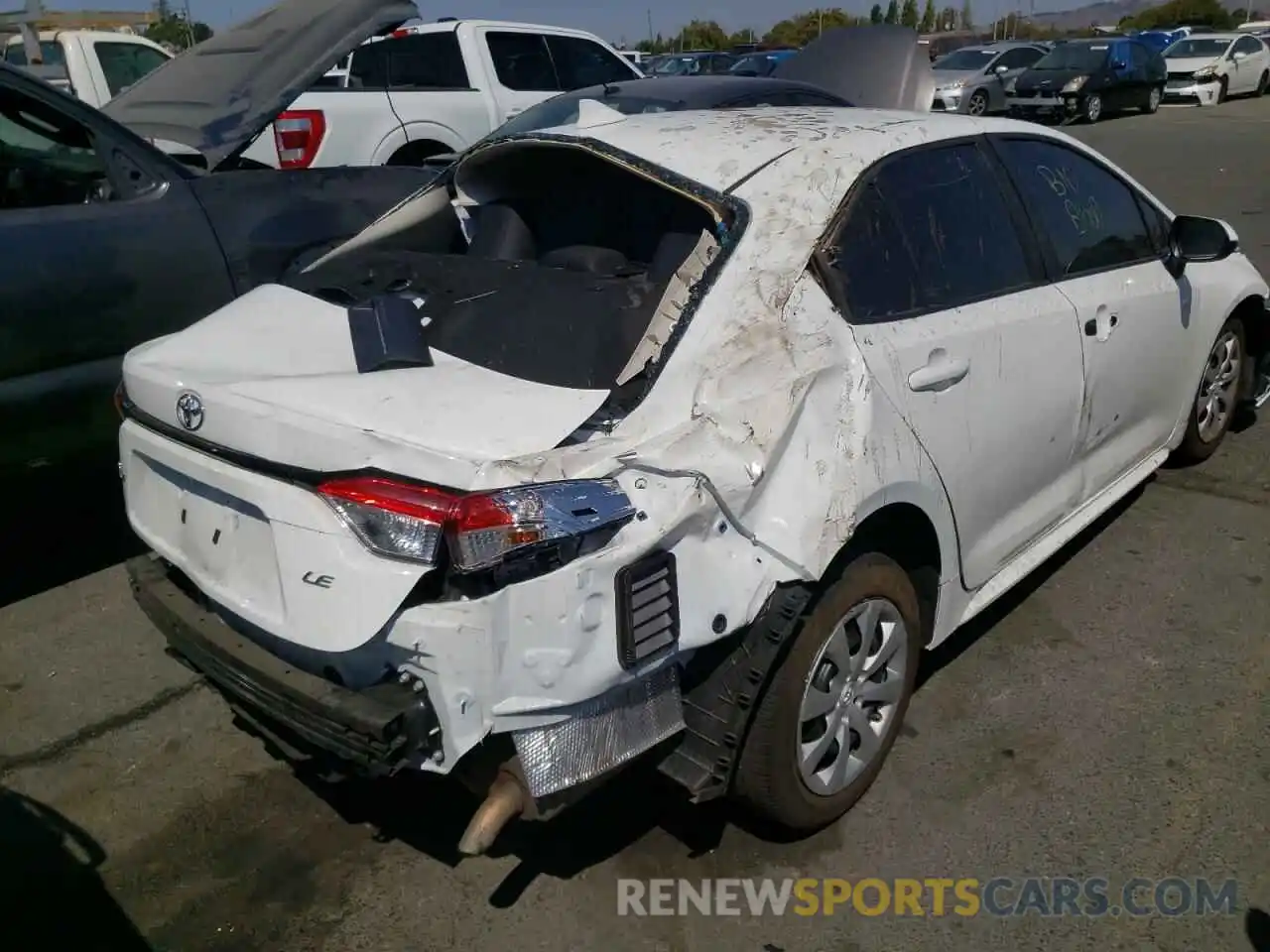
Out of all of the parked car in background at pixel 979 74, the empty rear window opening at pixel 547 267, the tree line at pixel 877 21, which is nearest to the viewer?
the empty rear window opening at pixel 547 267

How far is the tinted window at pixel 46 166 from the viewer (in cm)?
439

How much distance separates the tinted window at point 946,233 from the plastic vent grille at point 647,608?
0.90 m

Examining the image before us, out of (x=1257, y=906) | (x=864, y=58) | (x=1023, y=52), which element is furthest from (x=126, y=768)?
(x=1023, y=52)

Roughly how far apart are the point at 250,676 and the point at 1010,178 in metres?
2.62

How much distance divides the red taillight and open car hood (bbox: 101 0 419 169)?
3836 millimetres

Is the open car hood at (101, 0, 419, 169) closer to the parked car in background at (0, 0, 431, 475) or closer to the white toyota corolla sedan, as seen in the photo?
the parked car in background at (0, 0, 431, 475)

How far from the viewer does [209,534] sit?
8.43 ft

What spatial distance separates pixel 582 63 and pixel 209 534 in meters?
8.81

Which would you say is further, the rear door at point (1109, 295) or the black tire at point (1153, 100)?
the black tire at point (1153, 100)

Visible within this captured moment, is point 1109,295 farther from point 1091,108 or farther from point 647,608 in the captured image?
point 1091,108

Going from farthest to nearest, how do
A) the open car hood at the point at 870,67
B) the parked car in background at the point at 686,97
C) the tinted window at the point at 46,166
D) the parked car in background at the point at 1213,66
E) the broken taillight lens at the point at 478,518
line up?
the parked car in background at the point at 1213,66 → the open car hood at the point at 870,67 → the parked car in background at the point at 686,97 → the tinted window at the point at 46,166 → the broken taillight lens at the point at 478,518

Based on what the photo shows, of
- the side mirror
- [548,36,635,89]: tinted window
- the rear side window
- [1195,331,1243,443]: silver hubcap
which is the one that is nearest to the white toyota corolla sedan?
the side mirror

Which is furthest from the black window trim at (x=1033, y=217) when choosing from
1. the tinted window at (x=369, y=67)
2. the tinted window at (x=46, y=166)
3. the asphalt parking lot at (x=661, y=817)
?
the tinted window at (x=369, y=67)

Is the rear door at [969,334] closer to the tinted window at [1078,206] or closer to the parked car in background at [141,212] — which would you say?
the tinted window at [1078,206]
